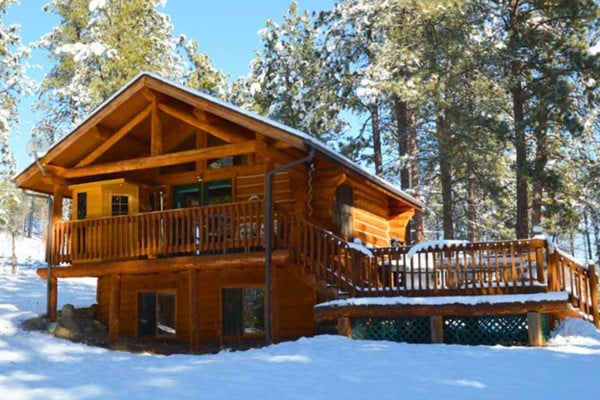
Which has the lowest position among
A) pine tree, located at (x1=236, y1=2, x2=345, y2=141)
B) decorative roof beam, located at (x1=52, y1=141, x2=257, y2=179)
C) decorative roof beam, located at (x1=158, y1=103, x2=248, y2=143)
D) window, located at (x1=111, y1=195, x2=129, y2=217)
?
window, located at (x1=111, y1=195, x2=129, y2=217)

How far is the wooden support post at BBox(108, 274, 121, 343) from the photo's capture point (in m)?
18.2

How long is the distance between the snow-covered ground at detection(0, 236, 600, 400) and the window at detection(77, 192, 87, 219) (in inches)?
240

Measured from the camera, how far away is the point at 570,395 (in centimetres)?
838

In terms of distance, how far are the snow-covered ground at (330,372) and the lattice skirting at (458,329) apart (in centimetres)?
82

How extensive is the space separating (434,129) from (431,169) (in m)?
3.30

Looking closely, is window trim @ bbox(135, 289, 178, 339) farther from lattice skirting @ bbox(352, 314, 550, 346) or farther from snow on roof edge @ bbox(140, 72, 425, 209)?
lattice skirting @ bbox(352, 314, 550, 346)

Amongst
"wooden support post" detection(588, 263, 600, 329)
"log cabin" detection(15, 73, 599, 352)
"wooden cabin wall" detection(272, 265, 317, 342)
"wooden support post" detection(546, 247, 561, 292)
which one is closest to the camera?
"wooden support post" detection(546, 247, 561, 292)

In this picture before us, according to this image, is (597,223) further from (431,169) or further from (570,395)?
(570,395)

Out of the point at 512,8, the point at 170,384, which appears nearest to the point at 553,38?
the point at 512,8

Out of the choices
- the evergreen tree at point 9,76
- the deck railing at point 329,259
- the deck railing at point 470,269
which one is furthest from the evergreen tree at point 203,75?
the deck railing at point 470,269

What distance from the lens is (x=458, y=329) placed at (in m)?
14.6

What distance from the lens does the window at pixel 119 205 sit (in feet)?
64.0

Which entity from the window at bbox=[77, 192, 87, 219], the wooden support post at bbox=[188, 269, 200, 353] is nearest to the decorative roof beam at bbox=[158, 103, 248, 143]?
the wooden support post at bbox=[188, 269, 200, 353]

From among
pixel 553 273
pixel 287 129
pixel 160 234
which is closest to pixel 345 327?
pixel 553 273
